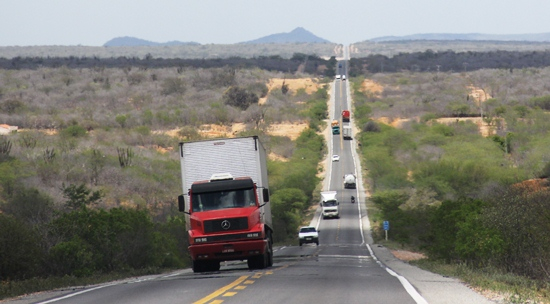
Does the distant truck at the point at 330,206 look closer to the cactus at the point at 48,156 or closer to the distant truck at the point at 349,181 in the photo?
the distant truck at the point at 349,181

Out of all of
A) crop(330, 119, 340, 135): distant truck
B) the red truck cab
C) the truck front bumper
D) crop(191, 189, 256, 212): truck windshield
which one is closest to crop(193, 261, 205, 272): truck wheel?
the red truck cab

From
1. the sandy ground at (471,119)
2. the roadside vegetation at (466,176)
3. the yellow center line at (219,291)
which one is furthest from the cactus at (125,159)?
the yellow center line at (219,291)

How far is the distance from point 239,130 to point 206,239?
10440 centimetres

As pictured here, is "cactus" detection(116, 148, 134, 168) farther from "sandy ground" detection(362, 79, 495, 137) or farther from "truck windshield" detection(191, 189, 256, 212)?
"truck windshield" detection(191, 189, 256, 212)

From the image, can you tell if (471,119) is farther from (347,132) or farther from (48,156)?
(48,156)

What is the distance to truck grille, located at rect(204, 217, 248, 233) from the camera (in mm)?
26906

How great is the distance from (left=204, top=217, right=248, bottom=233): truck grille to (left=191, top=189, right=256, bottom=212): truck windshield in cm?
49

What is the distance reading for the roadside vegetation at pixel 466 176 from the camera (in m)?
30.7

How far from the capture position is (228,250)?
88.2 ft

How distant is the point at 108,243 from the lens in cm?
3306

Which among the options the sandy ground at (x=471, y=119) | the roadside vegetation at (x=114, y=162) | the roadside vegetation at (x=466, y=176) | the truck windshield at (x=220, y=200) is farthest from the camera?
the sandy ground at (x=471, y=119)

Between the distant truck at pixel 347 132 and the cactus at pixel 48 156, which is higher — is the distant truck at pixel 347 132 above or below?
below

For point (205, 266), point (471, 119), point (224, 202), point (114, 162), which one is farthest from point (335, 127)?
point (224, 202)

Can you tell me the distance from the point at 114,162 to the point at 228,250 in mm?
70923
